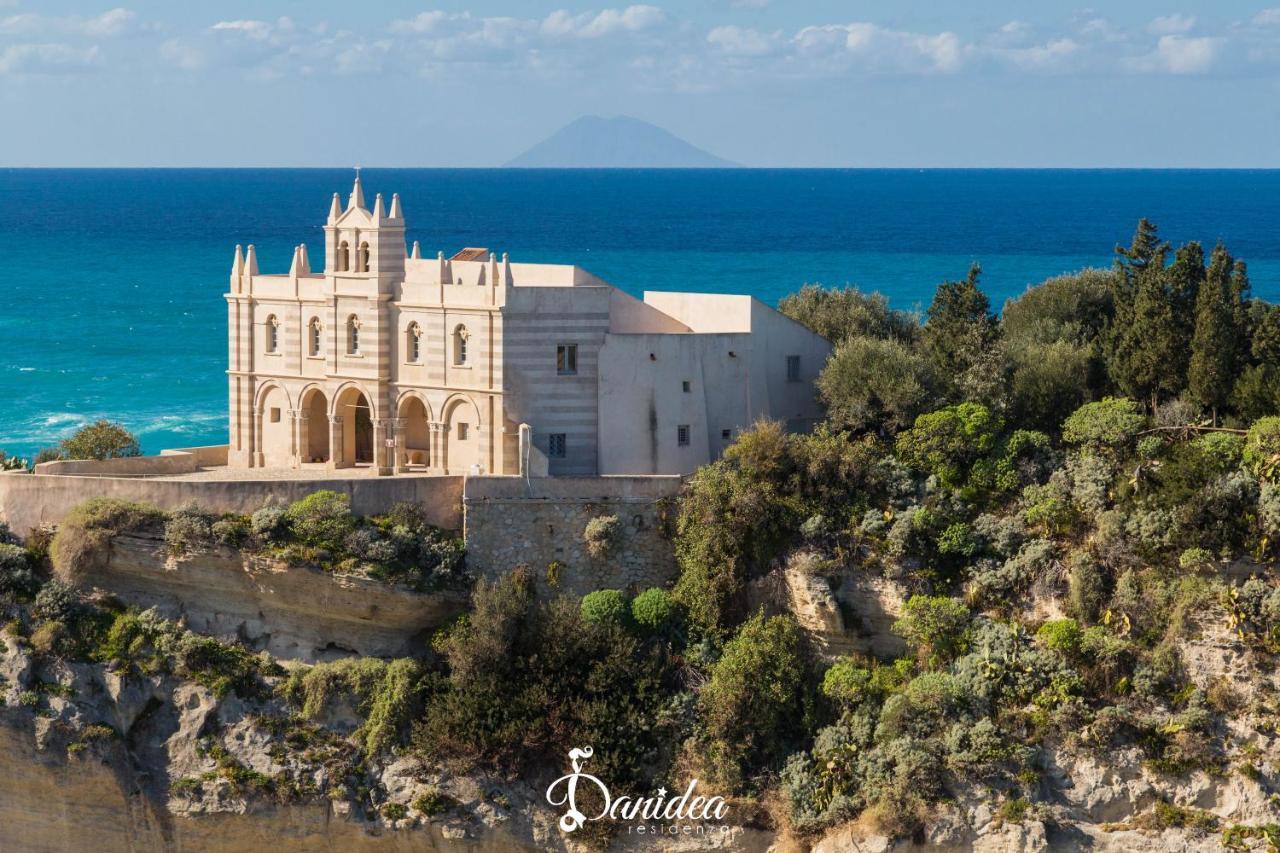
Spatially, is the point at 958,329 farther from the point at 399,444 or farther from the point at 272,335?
the point at 272,335

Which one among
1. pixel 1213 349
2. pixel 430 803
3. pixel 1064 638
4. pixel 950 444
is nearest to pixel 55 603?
pixel 430 803

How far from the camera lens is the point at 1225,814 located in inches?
1891

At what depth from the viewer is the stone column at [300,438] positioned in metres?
58.9

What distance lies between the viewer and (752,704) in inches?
1996

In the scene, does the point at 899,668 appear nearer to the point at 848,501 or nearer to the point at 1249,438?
the point at 848,501

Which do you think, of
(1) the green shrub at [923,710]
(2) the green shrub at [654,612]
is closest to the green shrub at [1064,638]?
(1) the green shrub at [923,710]

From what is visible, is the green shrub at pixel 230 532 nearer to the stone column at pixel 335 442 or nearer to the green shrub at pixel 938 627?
the stone column at pixel 335 442

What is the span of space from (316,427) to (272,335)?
273cm

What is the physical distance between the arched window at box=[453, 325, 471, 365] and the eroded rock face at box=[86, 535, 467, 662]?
6.39 m

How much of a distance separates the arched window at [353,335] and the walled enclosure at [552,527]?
628 centimetres

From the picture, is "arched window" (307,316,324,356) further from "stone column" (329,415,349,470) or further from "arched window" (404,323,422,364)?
"arched window" (404,323,422,364)

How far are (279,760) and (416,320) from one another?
12.2 metres

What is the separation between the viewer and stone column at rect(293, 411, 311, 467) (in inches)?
2318

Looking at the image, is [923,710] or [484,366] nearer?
[923,710]
